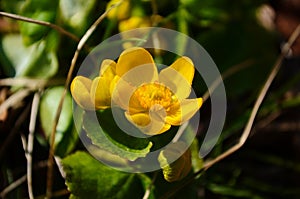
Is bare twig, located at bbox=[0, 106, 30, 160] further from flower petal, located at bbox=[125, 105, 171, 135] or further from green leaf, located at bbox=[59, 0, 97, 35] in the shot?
flower petal, located at bbox=[125, 105, 171, 135]

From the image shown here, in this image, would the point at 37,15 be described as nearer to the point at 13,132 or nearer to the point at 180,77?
the point at 13,132

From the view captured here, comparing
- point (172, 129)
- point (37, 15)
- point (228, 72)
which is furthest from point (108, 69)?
point (228, 72)

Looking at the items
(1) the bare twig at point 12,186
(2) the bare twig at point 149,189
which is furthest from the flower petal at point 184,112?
(1) the bare twig at point 12,186

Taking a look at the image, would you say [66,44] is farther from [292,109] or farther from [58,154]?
[292,109]

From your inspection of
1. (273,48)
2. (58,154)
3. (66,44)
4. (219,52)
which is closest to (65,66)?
(66,44)

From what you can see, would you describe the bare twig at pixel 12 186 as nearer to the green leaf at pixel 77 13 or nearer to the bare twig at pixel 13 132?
the bare twig at pixel 13 132

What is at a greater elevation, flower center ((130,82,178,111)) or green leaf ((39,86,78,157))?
flower center ((130,82,178,111))

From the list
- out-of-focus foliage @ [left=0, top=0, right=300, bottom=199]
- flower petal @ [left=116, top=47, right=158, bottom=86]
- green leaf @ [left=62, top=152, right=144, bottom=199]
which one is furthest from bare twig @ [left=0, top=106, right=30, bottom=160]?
flower petal @ [left=116, top=47, right=158, bottom=86]
